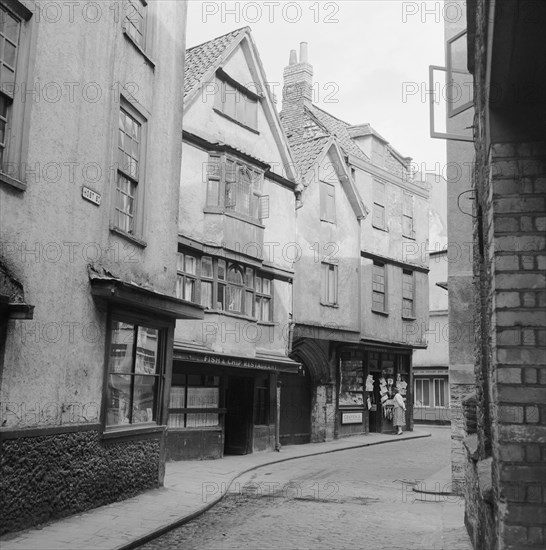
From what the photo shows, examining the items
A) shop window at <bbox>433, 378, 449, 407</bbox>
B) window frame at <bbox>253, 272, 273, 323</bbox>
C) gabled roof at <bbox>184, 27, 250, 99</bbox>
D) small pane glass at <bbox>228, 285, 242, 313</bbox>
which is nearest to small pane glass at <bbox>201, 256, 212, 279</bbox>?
small pane glass at <bbox>228, 285, 242, 313</bbox>

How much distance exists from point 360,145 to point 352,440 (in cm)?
1243

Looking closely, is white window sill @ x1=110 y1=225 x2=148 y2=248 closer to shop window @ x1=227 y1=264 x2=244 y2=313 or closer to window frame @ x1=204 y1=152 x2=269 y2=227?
window frame @ x1=204 y1=152 x2=269 y2=227

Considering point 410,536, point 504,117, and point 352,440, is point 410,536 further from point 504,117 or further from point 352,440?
point 352,440

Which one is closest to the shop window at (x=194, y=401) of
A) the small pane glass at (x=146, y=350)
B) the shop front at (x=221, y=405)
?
the shop front at (x=221, y=405)

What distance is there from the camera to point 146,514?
374 inches

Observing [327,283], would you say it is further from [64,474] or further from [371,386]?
[64,474]

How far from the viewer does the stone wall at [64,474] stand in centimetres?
787

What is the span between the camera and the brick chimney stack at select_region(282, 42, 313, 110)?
91.5ft

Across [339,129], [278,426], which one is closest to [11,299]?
[278,426]

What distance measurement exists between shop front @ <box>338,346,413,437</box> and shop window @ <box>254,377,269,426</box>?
18.2 ft

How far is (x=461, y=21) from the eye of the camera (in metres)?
12.4

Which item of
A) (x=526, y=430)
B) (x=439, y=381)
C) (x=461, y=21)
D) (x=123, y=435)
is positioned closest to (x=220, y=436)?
(x=123, y=435)

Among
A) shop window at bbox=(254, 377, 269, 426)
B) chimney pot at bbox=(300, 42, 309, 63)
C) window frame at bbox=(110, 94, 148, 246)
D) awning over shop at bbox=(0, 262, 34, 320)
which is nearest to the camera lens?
awning over shop at bbox=(0, 262, 34, 320)

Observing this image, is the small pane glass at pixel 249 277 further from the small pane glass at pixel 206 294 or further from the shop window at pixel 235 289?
the small pane glass at pixel 206 294
